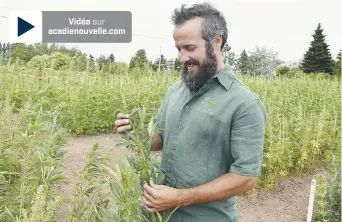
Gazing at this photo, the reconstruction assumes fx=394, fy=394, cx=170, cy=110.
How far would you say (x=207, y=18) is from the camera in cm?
176

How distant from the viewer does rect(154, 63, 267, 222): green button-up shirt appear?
1.66m

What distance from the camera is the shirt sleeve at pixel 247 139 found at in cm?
164

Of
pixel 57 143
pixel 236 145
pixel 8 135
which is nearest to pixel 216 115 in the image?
pixel 236 145

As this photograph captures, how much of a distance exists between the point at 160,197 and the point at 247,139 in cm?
43

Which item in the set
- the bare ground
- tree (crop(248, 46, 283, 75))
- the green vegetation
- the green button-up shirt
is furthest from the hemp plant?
tree (crop(248, 46, 283, 75))

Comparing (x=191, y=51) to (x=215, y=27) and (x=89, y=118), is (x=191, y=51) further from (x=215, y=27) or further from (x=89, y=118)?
(x=89, y=118)

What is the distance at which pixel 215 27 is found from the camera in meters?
1.76

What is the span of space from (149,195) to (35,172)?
109cm

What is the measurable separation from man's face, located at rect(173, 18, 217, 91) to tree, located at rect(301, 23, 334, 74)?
34695 millimetres

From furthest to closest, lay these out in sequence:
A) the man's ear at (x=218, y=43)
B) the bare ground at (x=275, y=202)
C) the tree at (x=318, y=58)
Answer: the tree at (x=318, y=58) → the bare ground at (x=275, y=202) → the man's ear at (x=218, y=43)

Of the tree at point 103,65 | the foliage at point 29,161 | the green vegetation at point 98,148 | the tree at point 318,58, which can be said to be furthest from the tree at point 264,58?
the foliage at point 29,161

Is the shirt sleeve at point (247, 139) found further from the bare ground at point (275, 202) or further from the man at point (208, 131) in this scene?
the bare ground at point (275, 202)

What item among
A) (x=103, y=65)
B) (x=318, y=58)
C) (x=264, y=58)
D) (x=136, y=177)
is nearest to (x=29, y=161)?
(x=136, y=177)

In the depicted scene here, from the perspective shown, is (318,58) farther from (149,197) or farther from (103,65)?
(149,197)
